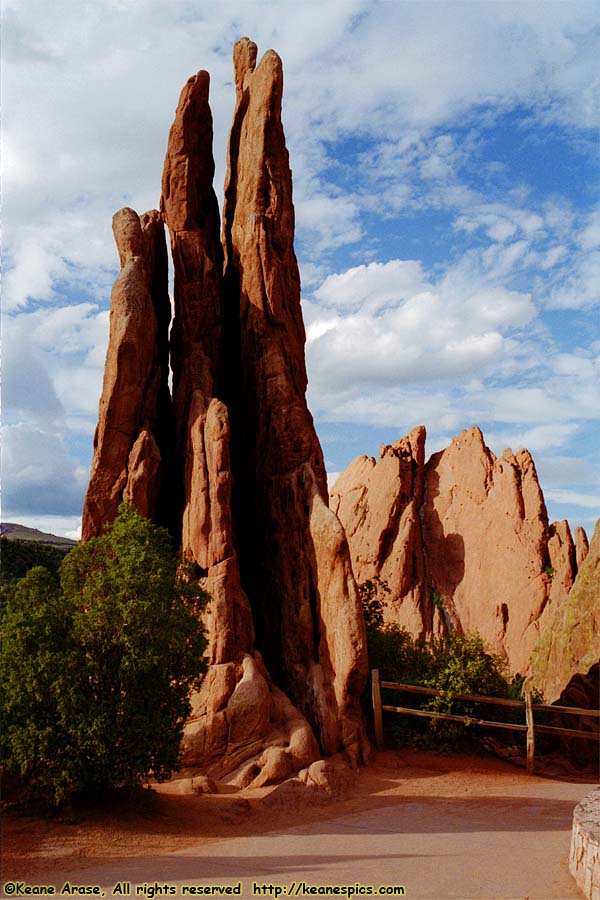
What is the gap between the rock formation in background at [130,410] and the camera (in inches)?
726

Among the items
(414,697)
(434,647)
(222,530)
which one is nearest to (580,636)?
(434,647)

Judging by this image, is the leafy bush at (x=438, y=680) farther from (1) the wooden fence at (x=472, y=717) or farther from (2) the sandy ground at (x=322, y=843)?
(2) the sandy ground at (x=322, y=843)

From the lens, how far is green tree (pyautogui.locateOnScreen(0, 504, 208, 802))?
39.8 ft

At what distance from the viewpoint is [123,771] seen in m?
12.3

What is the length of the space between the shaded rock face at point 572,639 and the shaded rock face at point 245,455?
32.0 feet

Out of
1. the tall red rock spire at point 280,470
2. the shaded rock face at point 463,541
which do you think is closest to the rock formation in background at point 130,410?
the tall red rock spire at point 280,470

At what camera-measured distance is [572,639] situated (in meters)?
25.1

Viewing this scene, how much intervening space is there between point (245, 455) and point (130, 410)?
371 cm

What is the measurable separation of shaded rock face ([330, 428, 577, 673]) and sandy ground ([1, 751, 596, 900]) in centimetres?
2172

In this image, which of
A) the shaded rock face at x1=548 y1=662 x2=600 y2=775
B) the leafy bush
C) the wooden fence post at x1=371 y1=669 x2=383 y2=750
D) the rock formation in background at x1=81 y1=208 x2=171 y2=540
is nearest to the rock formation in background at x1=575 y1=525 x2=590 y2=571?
the shaded rock face at x1=548 y1=662 x2=600 y2=775

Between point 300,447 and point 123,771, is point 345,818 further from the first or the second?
point 300,447

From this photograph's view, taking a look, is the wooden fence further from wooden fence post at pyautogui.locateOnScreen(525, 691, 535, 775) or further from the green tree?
the green tree

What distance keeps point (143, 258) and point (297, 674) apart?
36.0 feet

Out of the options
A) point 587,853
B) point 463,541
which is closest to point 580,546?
point 463,541
